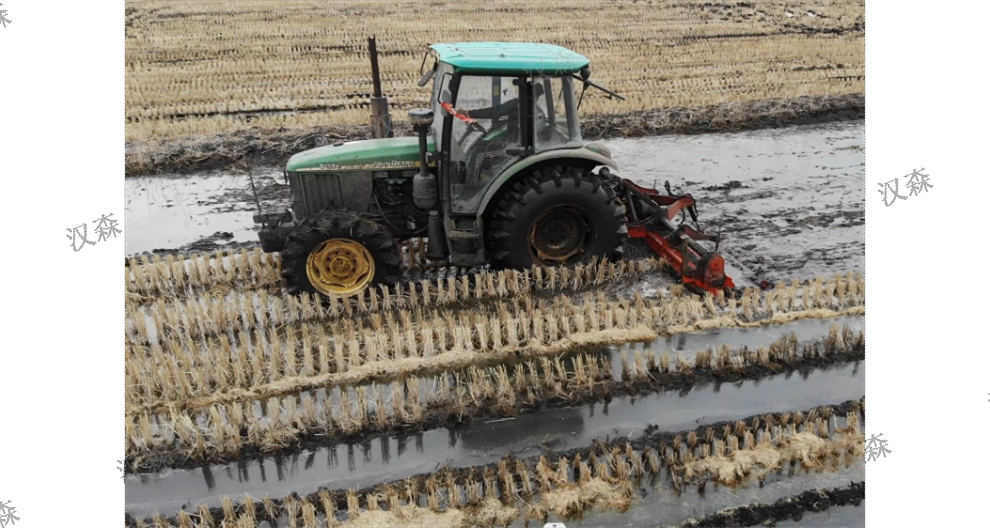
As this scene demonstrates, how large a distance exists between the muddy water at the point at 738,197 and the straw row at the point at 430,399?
71.5 inches

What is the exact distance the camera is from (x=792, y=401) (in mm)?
5660

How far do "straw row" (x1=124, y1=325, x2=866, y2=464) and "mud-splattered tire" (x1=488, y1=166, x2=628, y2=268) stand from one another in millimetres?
1346

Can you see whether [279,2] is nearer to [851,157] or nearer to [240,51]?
[240,51]

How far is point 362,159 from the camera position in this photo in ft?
22.4

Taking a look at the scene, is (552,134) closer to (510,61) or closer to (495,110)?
(495,110)

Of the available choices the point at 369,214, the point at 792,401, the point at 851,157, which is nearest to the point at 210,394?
the point at 369,214

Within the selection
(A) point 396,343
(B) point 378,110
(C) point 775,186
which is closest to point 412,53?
(C) point 775,186

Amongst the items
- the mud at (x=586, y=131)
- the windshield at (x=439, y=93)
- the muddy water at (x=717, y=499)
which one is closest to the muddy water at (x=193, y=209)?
the mud at (x=586, y=131)

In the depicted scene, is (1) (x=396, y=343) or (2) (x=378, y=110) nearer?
(1) (x=396, y=343)

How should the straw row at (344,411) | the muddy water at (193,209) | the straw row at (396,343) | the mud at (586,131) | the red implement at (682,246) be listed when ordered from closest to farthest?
1. the straw row at (344,411)
2. the straw row at (396,343)
3. the red implement at (682,246)
4. the muddy water at (193,209)
5. the mud at (586,131)

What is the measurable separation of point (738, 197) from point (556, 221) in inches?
155

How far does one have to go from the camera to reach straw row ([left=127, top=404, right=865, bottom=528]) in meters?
4.44

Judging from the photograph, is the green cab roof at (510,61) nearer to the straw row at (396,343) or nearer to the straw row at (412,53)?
the straw row at (396,343)

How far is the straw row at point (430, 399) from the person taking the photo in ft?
16.7
